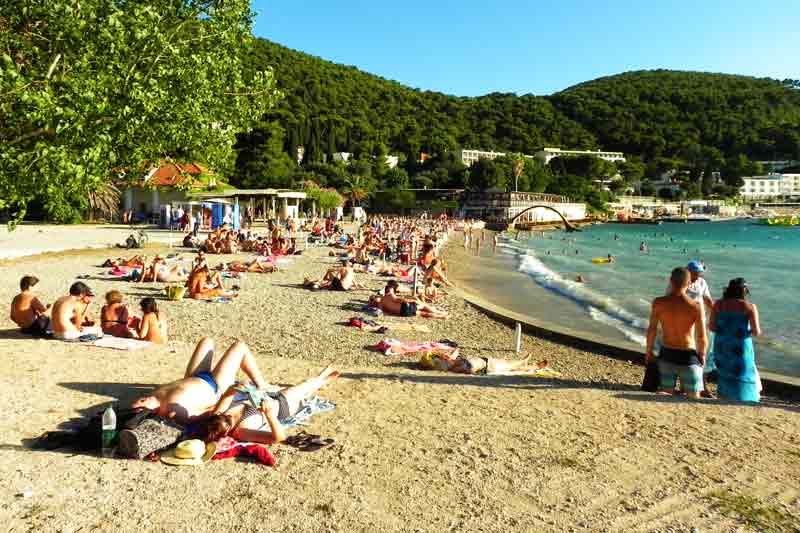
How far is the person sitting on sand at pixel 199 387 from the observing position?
409 centimetres

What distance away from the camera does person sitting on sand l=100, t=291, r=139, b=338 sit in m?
7.24

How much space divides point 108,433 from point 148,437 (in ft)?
0.90

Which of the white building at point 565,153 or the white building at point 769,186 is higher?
the white building at point 565,153

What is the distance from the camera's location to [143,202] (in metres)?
35.2

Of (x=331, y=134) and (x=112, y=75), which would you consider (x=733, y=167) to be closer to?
(x=331, y=134)

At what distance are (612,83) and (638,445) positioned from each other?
210214 millimetres

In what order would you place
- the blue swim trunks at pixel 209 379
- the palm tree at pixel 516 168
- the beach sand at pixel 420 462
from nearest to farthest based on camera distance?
the beach sand at pixel 420 462
the blue swim trunks at pixel 209 379
the palm tree at pixel 516 168

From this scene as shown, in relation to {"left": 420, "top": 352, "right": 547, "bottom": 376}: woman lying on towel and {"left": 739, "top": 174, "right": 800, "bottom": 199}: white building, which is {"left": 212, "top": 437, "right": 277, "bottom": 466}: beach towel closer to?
{"left": 420, "top": 352, "right": 547, "bottom": 376}: woman lying on towel

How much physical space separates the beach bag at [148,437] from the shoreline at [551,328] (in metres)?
6.70

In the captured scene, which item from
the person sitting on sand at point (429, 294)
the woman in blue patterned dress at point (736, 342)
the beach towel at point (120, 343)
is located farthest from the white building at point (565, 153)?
the beach towel at point (120, 343)

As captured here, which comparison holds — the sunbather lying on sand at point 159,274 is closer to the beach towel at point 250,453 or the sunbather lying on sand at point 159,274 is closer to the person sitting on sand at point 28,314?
the person sitting on sand at point 28,314

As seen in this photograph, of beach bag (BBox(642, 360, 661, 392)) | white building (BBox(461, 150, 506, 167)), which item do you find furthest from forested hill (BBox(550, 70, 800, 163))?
beach bag (BBox(642, 360, 661, 392))

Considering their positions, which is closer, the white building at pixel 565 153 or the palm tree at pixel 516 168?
the palm tree at pixel 516 168

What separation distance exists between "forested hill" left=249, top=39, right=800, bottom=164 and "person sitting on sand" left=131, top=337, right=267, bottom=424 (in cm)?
11294
